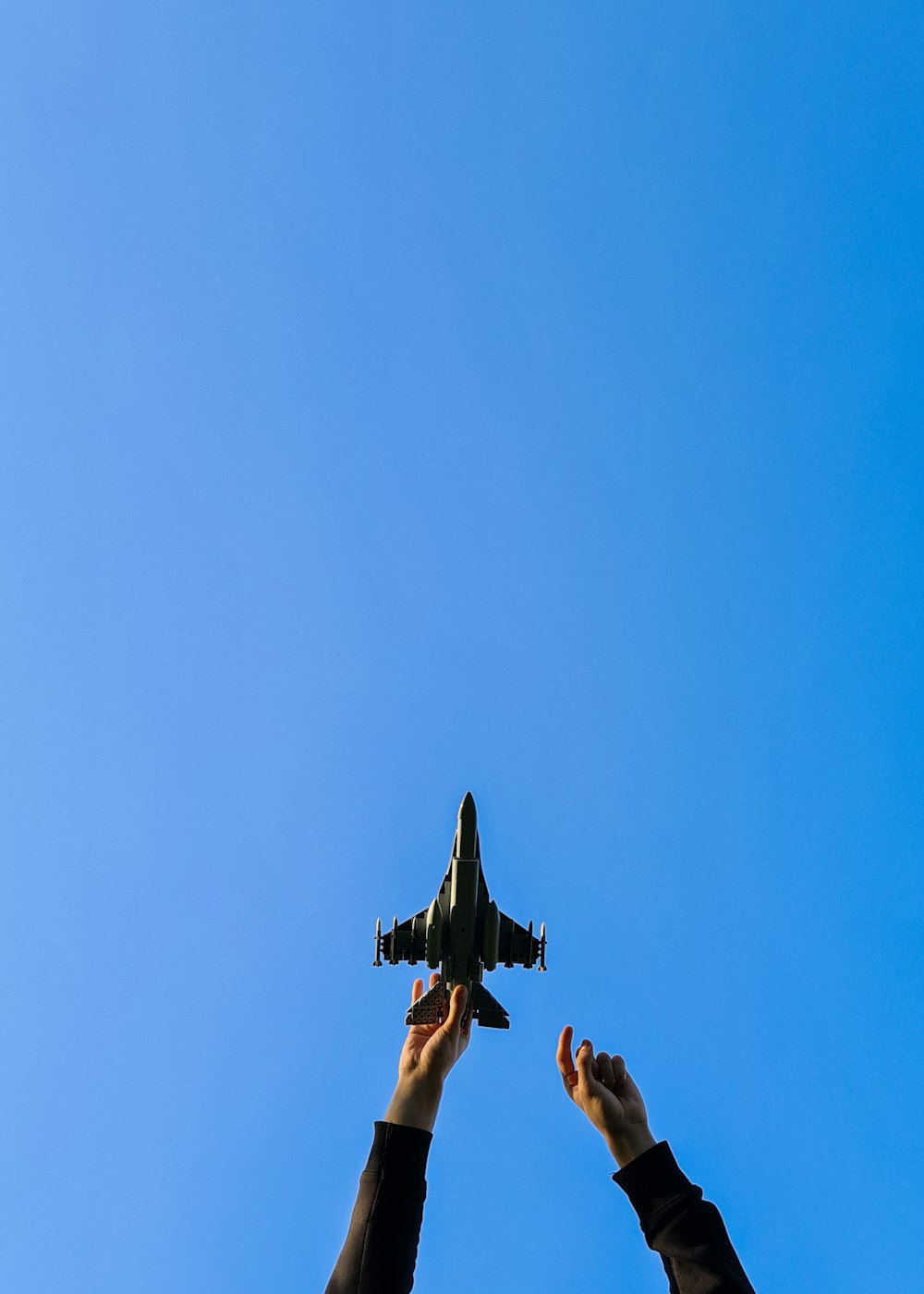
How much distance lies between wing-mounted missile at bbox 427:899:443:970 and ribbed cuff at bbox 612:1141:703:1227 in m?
18.9

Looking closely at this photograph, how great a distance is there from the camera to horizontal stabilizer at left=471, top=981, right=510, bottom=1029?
27.0 m

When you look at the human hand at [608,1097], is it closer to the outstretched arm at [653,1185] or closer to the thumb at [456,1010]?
the outstretched arm at [653,1185]

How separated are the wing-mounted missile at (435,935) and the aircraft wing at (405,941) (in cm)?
177

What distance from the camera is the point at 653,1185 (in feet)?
23.3

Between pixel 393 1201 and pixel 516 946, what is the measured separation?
70.9ft

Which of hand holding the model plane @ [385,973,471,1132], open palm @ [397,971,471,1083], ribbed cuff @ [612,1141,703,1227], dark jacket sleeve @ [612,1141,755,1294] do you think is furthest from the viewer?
open palm @ [397,971,471,1083]

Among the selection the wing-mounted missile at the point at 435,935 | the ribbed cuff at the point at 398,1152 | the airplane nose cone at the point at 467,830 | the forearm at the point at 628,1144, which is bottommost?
the ribbed cuff at the point at 398,1152

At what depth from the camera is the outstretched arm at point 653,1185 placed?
6.40 m

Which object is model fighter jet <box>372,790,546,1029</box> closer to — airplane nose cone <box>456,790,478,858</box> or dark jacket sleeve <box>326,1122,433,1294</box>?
airplane nose cone <box>456,790,478,858</box>

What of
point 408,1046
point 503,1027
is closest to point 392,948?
point 503,1027

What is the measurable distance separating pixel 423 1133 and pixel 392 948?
831 inches

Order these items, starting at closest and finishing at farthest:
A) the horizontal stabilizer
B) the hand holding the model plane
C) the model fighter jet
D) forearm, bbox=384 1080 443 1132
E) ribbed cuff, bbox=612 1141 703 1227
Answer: ribbed cuff, bbox=612 1141 703 1227 → forearm, bbox=384 1080 443 1132 → the hand holding the model plane → the model fighter jet → the horizontal stabilizer

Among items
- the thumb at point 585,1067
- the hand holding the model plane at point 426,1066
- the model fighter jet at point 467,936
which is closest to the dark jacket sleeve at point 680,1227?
the thumb at point 585,1067

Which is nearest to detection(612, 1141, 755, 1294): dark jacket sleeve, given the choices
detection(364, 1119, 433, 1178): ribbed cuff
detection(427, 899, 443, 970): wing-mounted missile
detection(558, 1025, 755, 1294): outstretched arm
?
detection(558, 1025, 755, 1294): outstretched arm
